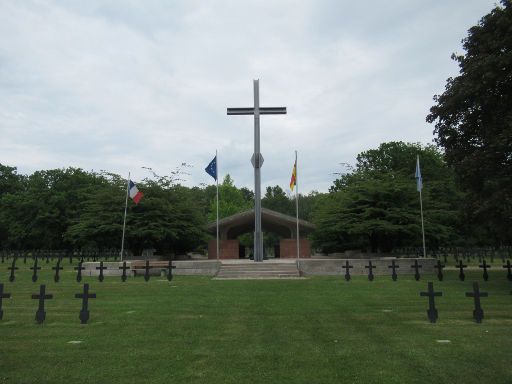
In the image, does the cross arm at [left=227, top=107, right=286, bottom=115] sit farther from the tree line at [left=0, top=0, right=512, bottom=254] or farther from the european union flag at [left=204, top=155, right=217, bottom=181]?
the tree line at [left=0, top=0, right=512, bottom=254]

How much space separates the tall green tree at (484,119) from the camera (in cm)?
→ 1586

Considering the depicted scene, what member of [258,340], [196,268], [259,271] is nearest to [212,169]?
[196,268]

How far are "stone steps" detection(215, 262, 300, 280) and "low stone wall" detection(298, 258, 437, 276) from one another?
79 centimetres

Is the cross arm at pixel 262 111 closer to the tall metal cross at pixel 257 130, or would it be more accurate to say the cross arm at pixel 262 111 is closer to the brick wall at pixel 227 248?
the tall metal cross at pixel 257 130

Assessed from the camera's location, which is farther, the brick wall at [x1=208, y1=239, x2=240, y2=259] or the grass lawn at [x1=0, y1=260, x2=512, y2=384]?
the brick wall at [x1=208, y1=239, x2=240, y2=259]

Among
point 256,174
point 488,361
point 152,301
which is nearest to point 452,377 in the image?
point 488,361

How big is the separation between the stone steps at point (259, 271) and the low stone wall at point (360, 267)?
79 centimetres

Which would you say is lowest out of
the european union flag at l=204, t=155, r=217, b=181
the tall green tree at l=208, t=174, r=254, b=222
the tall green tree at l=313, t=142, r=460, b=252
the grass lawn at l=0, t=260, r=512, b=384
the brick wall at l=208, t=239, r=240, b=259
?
the grass lawn at l=0, t=260, r=512, b=384

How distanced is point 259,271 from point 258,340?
593 inches

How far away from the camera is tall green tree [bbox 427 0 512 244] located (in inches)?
624

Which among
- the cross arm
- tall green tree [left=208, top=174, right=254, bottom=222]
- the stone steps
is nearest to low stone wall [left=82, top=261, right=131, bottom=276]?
the stone steps

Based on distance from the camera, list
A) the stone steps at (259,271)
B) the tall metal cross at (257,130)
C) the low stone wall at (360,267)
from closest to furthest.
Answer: the stone steps at (259,271)
the low stone wall at (360,267)
the tall metal cross at (257,130)

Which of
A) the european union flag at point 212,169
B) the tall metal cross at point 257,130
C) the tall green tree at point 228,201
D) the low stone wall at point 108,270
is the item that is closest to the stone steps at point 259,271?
the tall metal cross at point 257,130

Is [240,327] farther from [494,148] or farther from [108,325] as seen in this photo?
[494,148]
